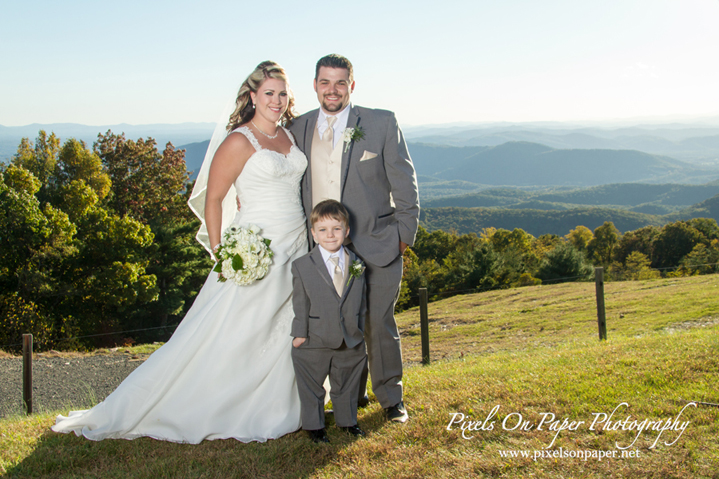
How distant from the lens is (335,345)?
132 inches

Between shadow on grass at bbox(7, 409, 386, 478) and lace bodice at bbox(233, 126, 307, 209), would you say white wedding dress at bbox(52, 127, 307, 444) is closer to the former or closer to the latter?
lace bodice at bbox(233, 126, 307, 209)

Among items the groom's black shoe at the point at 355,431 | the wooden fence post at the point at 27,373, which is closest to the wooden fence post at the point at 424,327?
the groom's black shoe at the point at 355,431

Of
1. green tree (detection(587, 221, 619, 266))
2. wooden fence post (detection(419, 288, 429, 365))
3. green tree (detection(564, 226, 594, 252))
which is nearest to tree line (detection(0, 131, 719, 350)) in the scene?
wooden fence post (detection(419, 288, 429, 365))

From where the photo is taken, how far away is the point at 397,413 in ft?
12.2

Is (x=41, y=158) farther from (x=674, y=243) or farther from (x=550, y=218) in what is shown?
(x=550, y=218)

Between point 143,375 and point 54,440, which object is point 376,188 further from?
point 54,440

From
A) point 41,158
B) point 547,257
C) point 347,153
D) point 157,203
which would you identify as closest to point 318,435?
point 347,153

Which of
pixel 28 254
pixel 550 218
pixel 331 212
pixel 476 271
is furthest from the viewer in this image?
pixel 550 218

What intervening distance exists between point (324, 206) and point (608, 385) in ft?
8.61

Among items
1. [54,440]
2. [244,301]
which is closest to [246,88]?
[244,301]

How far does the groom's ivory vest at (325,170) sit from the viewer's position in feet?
12.0

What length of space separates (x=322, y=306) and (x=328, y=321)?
4.2 inches

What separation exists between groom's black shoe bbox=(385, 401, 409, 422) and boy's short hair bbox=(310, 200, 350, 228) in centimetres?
→ 141

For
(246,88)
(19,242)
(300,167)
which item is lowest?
(19,242)
